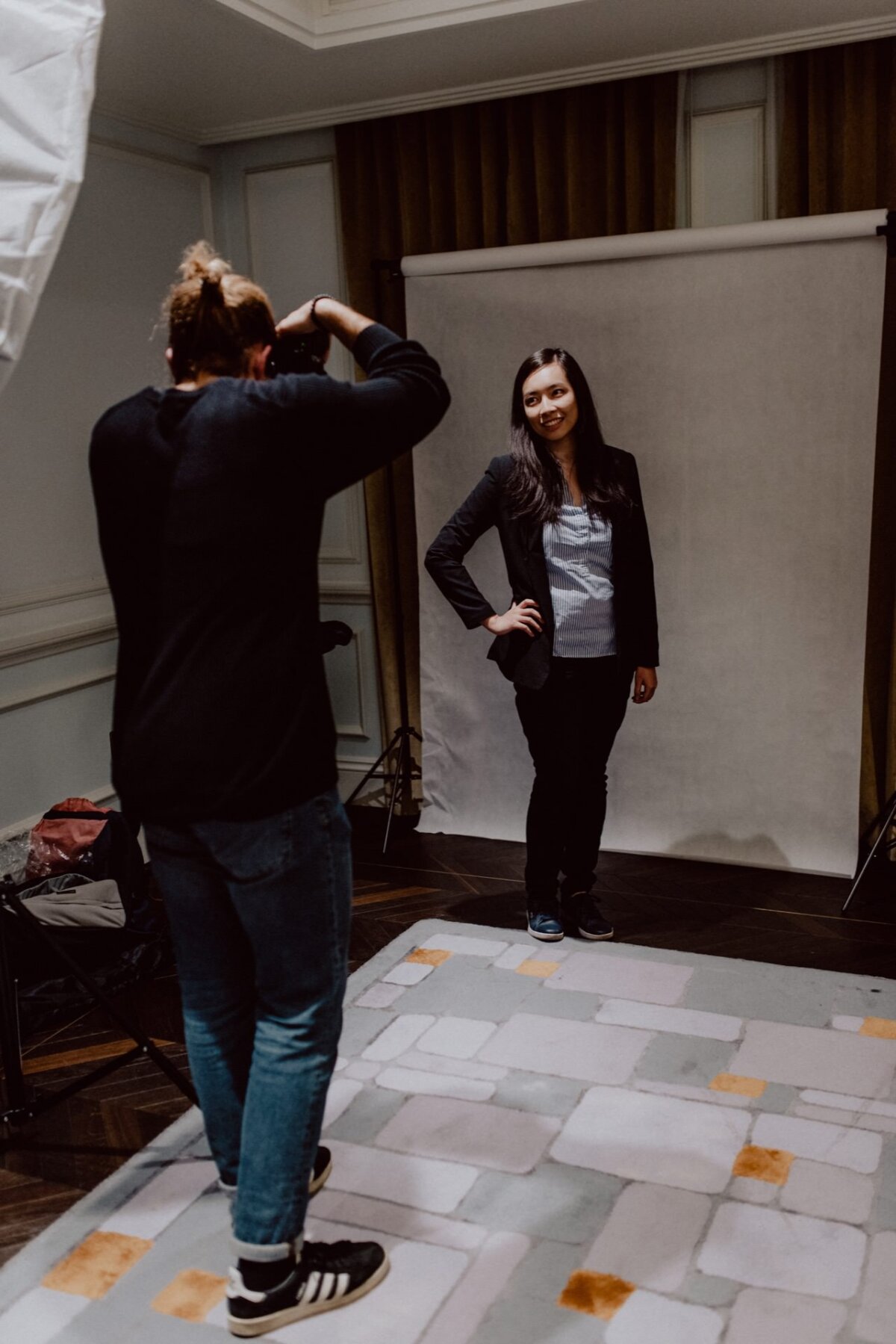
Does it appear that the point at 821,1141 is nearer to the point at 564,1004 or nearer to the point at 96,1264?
the point at 564,1004

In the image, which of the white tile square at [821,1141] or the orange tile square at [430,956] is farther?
the orange tile square at [430,956]

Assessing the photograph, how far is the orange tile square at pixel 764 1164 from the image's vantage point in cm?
212

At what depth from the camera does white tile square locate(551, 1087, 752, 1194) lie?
215cm

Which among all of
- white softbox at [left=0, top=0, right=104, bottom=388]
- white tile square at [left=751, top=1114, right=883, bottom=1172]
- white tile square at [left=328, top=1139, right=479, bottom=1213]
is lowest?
white tile square at [left=751, top=1114, right=883, bottom=1172]

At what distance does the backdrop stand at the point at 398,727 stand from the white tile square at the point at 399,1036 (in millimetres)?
1304

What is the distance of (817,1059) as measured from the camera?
2.52 meters

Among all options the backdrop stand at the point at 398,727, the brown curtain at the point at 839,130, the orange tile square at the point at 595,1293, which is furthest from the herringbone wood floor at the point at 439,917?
the brown curtain at the point at 839,130

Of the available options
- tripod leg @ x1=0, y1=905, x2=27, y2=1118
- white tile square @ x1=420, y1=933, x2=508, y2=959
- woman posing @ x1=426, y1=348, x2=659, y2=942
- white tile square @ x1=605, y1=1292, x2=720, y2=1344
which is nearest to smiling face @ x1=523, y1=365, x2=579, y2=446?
woman posing @ x1=426, y1=348, x2=659, y2=942

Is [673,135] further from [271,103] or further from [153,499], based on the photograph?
[153,499]

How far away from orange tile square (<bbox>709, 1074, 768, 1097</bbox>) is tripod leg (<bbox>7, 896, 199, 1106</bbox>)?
105 cm

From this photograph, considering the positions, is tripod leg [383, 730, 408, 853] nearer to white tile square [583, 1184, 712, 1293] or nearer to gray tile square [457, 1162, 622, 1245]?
gray tile square [457, 1162, 622, 1245]

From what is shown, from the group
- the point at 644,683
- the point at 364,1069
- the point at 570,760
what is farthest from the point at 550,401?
the point at 364,1069

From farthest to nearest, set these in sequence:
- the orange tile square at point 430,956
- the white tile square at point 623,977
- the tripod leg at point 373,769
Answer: the tripod leg at point 373,769
the orange tile square at point 430,956
the white tile square at point 623,977

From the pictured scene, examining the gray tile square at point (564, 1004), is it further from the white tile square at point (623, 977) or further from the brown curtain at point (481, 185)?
the brown curtain at point (481, 185)
